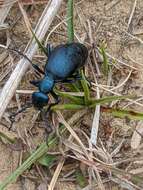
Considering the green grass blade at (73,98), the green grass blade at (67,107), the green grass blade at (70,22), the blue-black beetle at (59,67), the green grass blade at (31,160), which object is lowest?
the green grass blade at (31,160)

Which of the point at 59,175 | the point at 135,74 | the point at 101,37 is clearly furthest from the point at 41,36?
the point at 59,175

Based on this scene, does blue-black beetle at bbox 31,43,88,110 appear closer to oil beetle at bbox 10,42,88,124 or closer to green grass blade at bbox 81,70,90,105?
oil beetle at bbox 10,42,88,124

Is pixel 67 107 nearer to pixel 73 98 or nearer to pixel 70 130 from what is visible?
pixel 73 98

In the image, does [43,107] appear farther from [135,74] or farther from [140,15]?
[140,15]

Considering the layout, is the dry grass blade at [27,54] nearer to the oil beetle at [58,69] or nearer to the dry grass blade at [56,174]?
the oil beetle at [58,69]

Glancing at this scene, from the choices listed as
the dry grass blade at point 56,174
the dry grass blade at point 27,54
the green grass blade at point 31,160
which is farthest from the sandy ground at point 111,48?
the dry grass blade at point 27,54

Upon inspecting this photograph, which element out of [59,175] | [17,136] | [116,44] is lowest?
[59,175]

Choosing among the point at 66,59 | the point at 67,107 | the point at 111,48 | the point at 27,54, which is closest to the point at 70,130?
the point at 67,107
